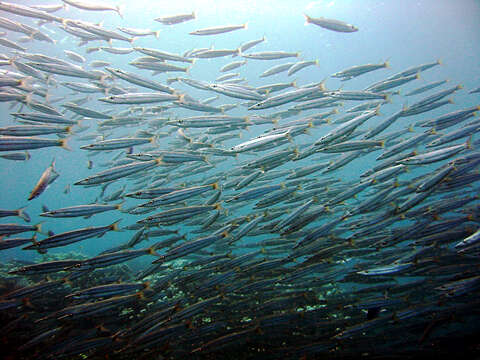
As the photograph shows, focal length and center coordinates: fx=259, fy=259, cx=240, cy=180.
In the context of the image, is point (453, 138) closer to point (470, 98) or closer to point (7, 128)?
point (7, 128)

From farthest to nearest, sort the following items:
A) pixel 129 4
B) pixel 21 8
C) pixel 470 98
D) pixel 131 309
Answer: pixel 470 98 < pixel 129 4 < pixel 131 309 < pixel 21 8

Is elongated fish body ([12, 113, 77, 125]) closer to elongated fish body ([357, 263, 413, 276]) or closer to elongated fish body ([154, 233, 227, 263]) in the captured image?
elongated fish body ([154, 233, 227, 263])

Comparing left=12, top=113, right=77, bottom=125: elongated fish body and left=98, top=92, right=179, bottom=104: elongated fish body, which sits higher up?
left=98, top=92, right=179, bottom=104: elongated fish body

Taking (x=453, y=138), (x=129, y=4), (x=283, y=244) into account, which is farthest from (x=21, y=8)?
(x=129, y=4)

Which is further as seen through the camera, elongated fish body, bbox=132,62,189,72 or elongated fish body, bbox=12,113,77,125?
elongated fish body, bbox=132,62,189,72

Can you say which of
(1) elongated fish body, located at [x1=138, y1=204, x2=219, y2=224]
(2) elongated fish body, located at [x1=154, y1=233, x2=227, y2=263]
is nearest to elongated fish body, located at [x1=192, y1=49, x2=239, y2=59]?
(1) elongated fish body, located at [x1=138, y1=204, x2=219, y2=224]

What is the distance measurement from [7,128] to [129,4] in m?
19.1

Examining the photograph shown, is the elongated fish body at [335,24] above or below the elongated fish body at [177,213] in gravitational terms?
above

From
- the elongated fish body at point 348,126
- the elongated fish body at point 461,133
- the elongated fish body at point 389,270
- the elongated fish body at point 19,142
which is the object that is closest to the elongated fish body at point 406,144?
the elongated fish body at point 461,133

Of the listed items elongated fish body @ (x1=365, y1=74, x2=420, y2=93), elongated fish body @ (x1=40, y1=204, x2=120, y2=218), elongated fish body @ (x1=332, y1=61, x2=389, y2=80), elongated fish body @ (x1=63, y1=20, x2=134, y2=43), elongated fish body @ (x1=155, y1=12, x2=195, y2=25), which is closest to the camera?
elongated fish body @ (x1=40, y1=204, x2=120, y2=218)

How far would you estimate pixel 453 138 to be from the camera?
4555 mm

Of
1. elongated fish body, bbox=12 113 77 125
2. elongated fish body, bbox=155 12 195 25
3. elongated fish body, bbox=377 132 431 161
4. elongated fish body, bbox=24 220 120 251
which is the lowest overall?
elongated fish body, bbox=24 220 120 251

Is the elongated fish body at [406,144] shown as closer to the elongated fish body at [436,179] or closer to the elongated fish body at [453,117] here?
the elongated fish body at [453,117]

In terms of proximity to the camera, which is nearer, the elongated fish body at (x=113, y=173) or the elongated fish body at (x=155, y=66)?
the elongated fish body at (x=113, y=173)
